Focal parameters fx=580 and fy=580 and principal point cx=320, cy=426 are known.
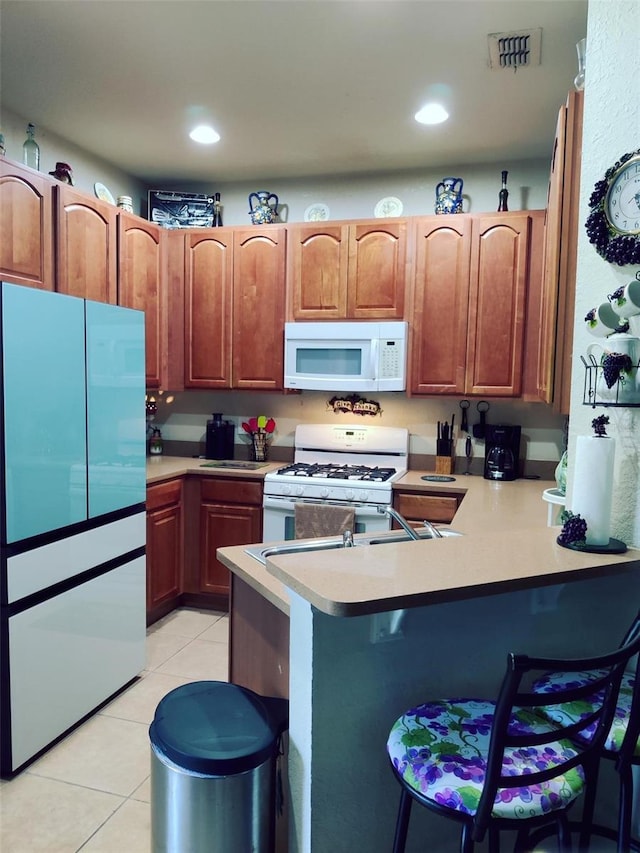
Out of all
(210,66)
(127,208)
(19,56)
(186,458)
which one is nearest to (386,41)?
(210,66)

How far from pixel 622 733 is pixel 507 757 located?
31 centimetres

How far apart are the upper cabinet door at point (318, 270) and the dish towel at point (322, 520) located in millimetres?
1173

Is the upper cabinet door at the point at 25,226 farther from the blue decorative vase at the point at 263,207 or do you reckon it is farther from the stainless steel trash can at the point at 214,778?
the stainless steel trash can at the point at 214,778

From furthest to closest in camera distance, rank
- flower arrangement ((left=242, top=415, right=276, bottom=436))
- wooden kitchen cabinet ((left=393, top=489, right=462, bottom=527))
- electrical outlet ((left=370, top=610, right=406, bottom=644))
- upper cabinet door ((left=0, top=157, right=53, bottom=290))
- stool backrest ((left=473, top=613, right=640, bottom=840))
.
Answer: flower arrangement ((left=242, top=415, right=276, bottom=436)) → wooden kitchen cabinet ((left=393, top=489, right=462, bottom=527)) → upper cabinet door ((left=0, top=157, right=53, bottom=290)) → electrical outlet ((left=370, top=610, right=406, bottom=644)) → stool backrest ((left=473, top=613, right=640, bottom=840))

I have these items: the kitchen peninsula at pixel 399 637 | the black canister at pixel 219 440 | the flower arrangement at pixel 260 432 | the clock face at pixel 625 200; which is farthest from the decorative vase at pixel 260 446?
the clock face at pixel 625 200

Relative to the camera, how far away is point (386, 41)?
2258 millimetres

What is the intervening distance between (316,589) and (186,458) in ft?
10.6

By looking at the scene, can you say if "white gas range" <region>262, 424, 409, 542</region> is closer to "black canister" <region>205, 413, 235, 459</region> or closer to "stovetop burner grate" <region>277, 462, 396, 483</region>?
"stovetop burner grate" <region>277, 462, 396, 483</region>

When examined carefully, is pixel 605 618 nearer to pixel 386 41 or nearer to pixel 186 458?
pixel 386 41

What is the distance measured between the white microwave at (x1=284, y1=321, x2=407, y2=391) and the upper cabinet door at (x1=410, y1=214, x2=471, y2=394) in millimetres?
116

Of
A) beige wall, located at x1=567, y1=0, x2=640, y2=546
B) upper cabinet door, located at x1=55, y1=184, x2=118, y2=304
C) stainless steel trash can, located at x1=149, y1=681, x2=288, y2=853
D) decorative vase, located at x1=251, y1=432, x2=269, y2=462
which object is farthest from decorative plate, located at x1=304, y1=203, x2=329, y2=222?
stainless steel trash can, located at x1=149, y1=681, x2=288, y2=853

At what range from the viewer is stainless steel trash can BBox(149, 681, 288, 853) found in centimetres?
131

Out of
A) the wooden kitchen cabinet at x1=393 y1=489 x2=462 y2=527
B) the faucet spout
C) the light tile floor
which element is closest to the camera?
the faucet spout

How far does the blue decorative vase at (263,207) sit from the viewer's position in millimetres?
3795
